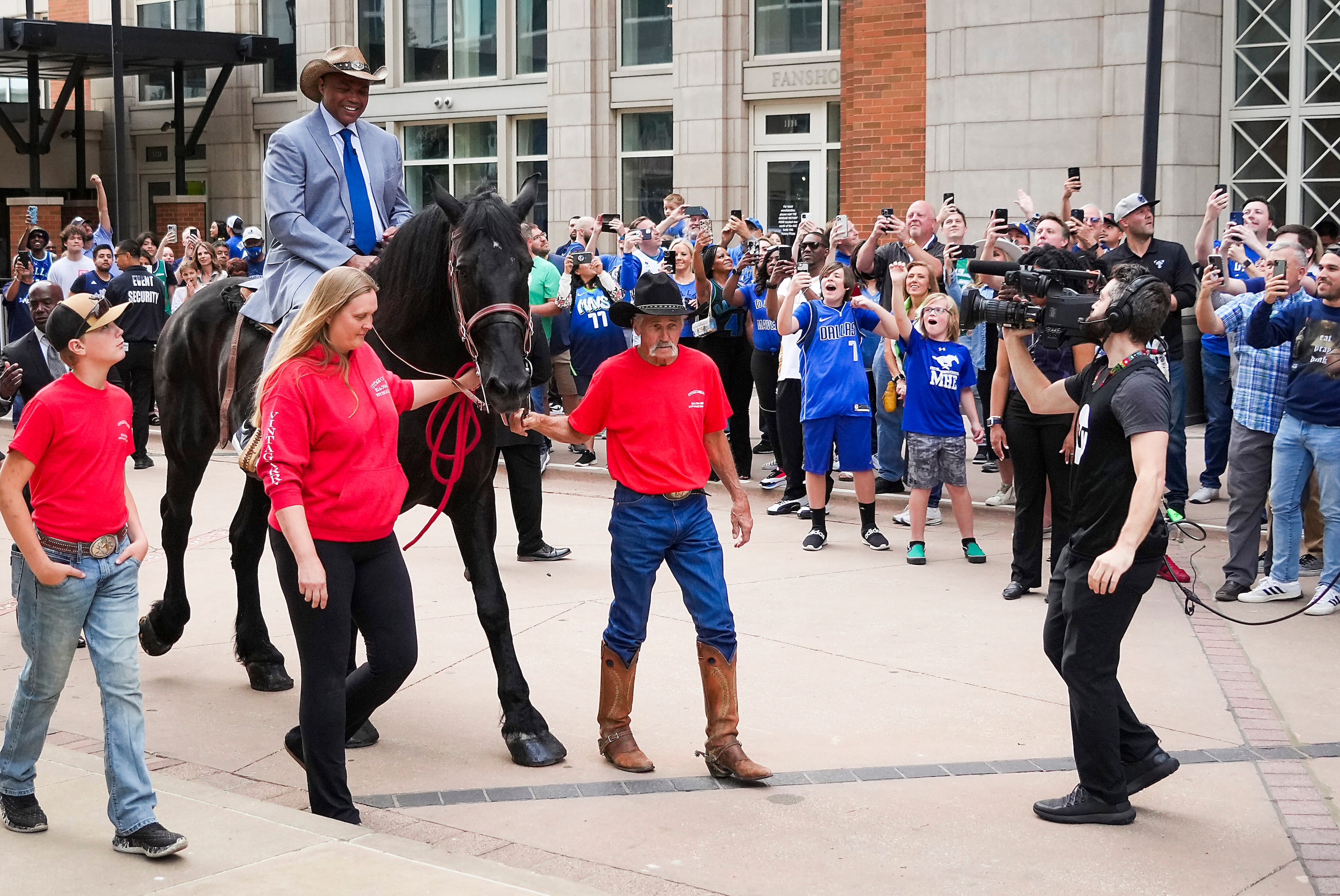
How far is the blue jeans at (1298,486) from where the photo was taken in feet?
27.6

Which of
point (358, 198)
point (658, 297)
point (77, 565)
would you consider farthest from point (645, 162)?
point (77, 565)

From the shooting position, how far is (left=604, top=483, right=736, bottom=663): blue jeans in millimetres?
5809

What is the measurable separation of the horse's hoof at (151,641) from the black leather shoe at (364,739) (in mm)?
1813

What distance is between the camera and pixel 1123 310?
5262 mm

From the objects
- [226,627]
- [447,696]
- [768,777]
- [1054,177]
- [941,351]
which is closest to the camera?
[768,777]

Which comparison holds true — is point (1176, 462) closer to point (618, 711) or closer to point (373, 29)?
point (618, 711)

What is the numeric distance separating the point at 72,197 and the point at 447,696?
27210 millimetres

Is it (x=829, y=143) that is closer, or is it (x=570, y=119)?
(x=829, y=143)

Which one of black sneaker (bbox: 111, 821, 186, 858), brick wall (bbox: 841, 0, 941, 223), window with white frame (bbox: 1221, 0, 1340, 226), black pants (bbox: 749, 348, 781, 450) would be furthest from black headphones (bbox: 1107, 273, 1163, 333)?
brick wall (bbox: 841, 0, 941, 223)

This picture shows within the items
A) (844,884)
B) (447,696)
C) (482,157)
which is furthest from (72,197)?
(844,884)

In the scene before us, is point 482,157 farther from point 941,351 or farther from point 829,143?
point 941,351

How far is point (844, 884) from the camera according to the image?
4781mm

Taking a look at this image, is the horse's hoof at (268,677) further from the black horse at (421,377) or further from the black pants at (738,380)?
the black pants at (738,380)

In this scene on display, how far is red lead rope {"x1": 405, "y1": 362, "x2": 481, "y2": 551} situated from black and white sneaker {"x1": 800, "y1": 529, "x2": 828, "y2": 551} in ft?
14.9
